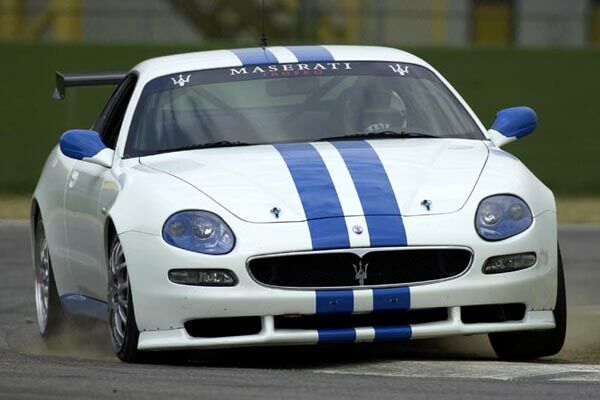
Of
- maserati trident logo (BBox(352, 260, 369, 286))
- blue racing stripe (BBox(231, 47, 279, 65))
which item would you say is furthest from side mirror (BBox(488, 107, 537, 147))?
maserati trident logo (BBox(352, 260, 369, 286))

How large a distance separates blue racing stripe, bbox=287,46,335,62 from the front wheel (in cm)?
160

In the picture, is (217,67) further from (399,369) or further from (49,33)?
(49,33)

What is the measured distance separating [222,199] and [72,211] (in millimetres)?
1633

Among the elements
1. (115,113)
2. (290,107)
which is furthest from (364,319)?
(115,113)

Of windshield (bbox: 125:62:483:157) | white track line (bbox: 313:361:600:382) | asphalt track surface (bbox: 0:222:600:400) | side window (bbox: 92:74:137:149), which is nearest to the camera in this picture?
asphalt track surface (bbox: 0:222:600:400)

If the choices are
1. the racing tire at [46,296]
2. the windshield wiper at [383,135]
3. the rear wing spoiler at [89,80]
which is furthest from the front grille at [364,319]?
the rear wing spoiler at [89,80]

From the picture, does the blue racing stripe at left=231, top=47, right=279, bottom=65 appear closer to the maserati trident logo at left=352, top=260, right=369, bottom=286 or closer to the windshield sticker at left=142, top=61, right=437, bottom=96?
the windshield sticker at left=142, top=61, right=437, bottom=96

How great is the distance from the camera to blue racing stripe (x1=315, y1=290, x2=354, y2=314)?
6.82 metres

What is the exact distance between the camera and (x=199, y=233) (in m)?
6.94

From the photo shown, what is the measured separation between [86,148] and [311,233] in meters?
1.67

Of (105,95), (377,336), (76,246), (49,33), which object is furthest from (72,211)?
(49,33)

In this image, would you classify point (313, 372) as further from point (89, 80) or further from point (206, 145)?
point (89, 80)

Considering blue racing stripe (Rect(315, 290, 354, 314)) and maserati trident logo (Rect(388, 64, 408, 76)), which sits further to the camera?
maserati trident logo (Rect(388, 64, 408, 76))

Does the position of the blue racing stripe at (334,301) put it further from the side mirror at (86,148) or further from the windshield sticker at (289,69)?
the windshield sticker at (289,69)
